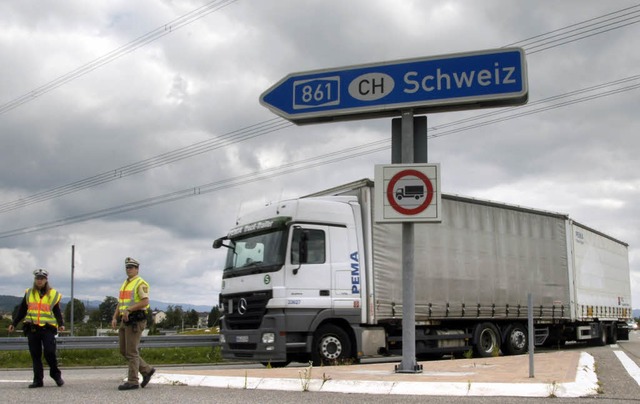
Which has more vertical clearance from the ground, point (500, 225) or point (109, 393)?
point (500, 225)

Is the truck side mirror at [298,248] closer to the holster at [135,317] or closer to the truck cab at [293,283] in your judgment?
the truck cab at [293,283]

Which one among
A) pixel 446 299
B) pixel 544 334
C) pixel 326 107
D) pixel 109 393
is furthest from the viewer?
pixel 544 334

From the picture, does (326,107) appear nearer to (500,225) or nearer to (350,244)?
(350,244)

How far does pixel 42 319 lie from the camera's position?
9.55m

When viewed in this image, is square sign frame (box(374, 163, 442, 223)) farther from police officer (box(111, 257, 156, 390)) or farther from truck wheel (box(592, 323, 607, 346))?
truck wheel (box(592, 323, 607, 346))

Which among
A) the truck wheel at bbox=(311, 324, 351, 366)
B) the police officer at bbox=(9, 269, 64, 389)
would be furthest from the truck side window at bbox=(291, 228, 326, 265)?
the police officer at bbox=(9, 269, 64, 389)

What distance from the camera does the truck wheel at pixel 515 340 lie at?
17.3 meters

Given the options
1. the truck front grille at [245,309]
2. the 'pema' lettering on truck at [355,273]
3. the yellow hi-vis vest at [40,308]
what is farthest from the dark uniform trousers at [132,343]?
the 'pema' lettering on truck at [355,273]

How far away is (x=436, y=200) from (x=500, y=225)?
8.44 meters

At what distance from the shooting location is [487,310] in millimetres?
16609

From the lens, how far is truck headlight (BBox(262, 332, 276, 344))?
1248cm

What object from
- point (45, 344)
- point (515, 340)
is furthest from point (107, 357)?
point (515, 340)

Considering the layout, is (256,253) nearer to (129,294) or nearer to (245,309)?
(245,309)

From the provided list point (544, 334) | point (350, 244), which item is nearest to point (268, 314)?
point (350, 244)
